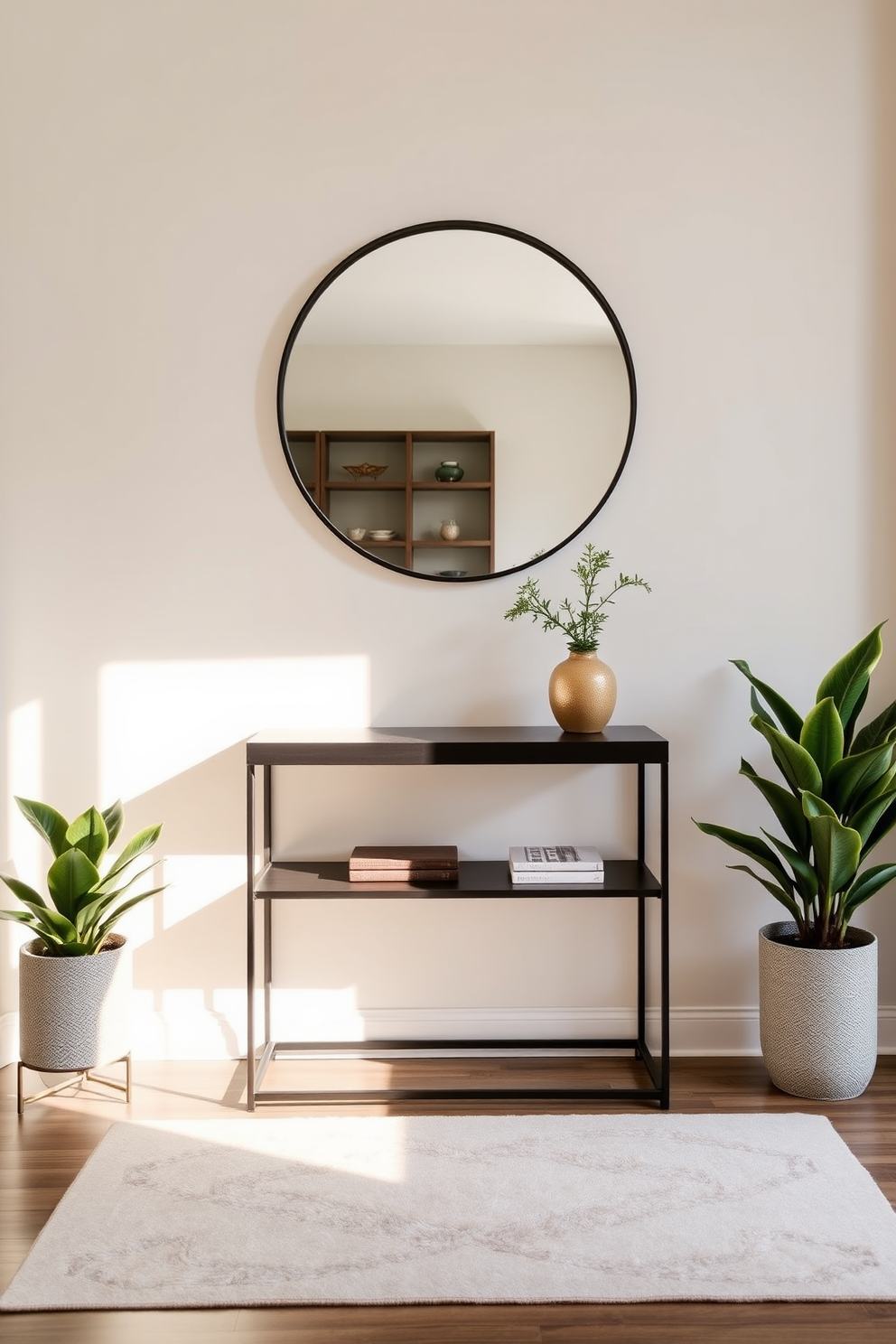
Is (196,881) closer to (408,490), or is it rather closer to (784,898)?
(408,490)

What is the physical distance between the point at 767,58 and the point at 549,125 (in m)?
0.57

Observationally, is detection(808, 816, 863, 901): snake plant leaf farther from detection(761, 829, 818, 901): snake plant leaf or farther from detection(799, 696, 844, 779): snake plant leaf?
detection(799, 696, 844, 779): snake plant leaf

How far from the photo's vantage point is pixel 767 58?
8.38ft

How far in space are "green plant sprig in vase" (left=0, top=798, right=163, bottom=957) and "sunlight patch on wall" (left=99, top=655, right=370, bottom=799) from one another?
284 mm

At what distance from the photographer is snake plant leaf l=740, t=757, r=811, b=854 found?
2.33 m

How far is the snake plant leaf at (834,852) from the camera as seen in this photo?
2.19 meters

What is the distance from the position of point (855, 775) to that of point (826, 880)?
0.24 metres

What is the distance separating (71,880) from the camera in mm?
2258

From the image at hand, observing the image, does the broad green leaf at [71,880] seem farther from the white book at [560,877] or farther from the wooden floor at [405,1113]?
the white book at [560,877]

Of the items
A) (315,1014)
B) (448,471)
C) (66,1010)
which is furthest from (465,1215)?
(448,471)

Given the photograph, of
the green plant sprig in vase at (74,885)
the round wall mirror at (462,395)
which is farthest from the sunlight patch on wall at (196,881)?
the round wall mirror at (462,395)

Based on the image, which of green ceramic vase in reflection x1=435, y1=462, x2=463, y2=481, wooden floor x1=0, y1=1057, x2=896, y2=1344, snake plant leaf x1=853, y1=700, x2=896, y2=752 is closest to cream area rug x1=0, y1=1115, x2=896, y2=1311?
wooden floor x1=0, y1=1057, x2=896, y2=1344

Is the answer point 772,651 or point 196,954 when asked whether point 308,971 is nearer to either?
point 196,954

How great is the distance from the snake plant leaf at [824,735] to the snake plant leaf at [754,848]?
23 cm
